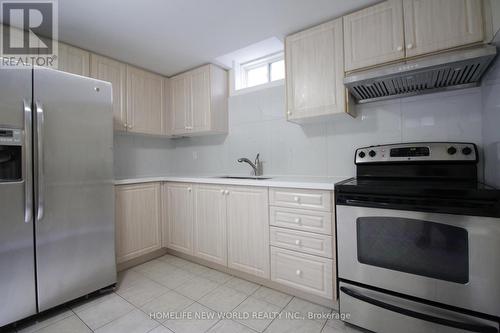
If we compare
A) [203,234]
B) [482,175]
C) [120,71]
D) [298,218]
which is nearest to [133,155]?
[120,71]

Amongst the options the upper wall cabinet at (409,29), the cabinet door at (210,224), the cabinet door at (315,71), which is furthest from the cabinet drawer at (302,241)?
the upper wall cabinet at (409,29)

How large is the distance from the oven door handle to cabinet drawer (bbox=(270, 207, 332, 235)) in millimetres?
393

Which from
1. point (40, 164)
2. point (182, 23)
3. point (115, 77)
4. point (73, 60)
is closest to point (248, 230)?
point (40, 164)

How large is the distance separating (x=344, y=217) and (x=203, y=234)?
1409 millimetres

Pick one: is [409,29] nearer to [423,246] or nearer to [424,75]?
[424,75]

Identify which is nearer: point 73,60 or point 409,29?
point 409,29

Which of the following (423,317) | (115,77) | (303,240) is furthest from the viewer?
(115,77)

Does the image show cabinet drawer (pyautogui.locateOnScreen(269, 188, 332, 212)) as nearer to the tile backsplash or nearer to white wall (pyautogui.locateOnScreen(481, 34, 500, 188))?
the tile backsplash

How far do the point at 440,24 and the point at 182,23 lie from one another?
1.83m

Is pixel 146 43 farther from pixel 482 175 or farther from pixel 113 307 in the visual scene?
pixel 482 175

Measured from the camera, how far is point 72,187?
5.55 ft

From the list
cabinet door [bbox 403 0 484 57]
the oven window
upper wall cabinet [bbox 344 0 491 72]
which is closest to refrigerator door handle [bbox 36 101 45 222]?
the oven window

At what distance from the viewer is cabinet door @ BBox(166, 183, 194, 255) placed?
2.43 meters

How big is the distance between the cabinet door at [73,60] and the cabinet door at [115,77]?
0.06 m
